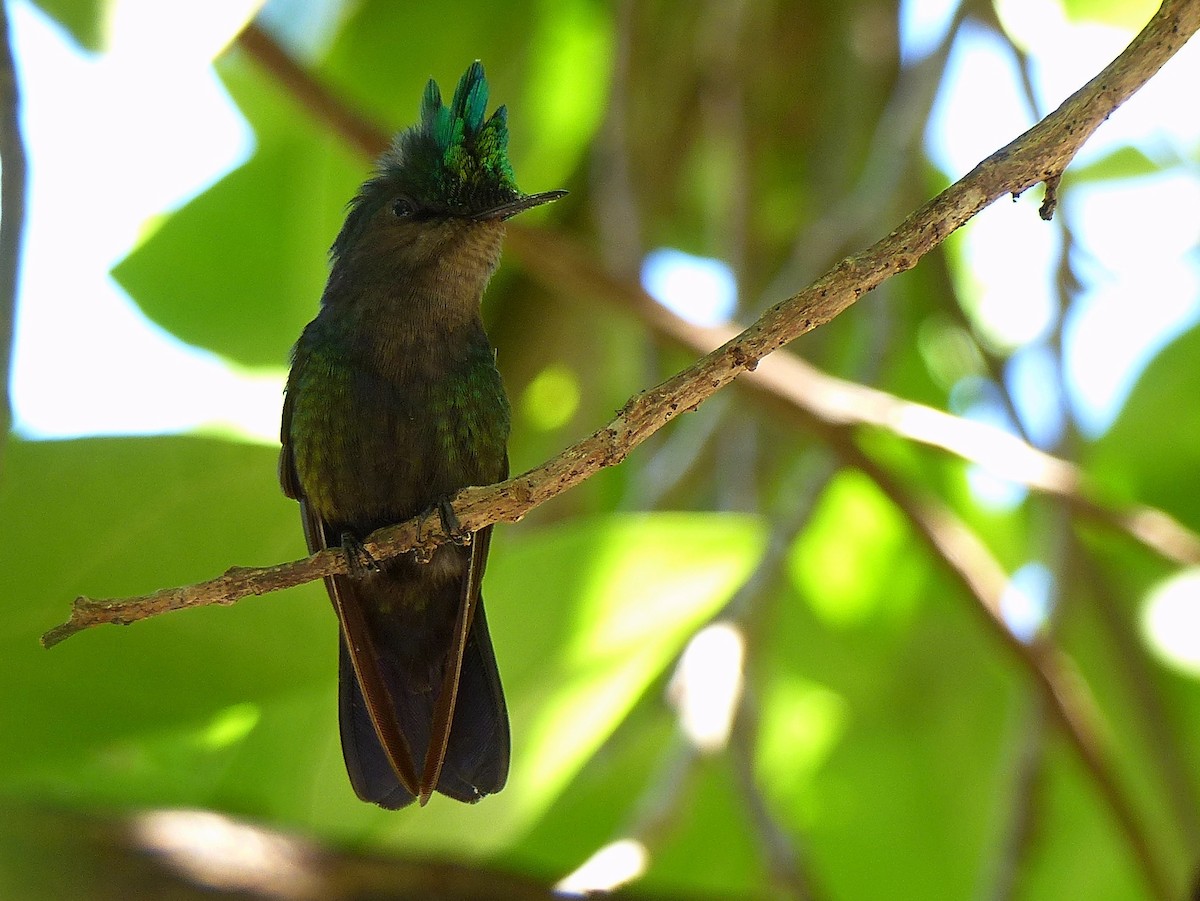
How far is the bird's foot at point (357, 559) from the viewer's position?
7.39 ft

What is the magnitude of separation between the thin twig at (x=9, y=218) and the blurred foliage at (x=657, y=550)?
0.21 metres

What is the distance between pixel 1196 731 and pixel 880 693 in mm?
862

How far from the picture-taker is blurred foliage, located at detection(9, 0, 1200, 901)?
2236mm

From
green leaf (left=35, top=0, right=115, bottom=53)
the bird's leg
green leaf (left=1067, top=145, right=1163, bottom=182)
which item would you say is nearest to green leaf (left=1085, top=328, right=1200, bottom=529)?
green leaf (left=1067, top=145, right=1163, bottom=182)

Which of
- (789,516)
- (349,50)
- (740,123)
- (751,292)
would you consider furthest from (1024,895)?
→ (349,50)

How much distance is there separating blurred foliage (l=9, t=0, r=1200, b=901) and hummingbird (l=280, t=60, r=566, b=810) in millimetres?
213

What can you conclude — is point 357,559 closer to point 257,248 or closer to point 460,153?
point 460,153

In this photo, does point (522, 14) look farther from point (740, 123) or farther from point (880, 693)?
point (880, 693)

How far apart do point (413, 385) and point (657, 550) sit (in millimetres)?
760

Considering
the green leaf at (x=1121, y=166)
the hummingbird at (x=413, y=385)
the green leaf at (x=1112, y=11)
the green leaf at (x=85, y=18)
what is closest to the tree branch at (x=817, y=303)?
the hummingbird at (x=413, y=385)

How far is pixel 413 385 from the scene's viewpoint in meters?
2.77

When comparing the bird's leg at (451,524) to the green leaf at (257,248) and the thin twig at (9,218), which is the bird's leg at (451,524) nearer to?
the thin twig at (9,218)

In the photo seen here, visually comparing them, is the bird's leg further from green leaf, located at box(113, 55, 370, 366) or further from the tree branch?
green leaf, located at box(113, 55, 370, 366)

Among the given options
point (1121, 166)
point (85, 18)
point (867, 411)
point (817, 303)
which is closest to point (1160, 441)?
point (1121, 166)
